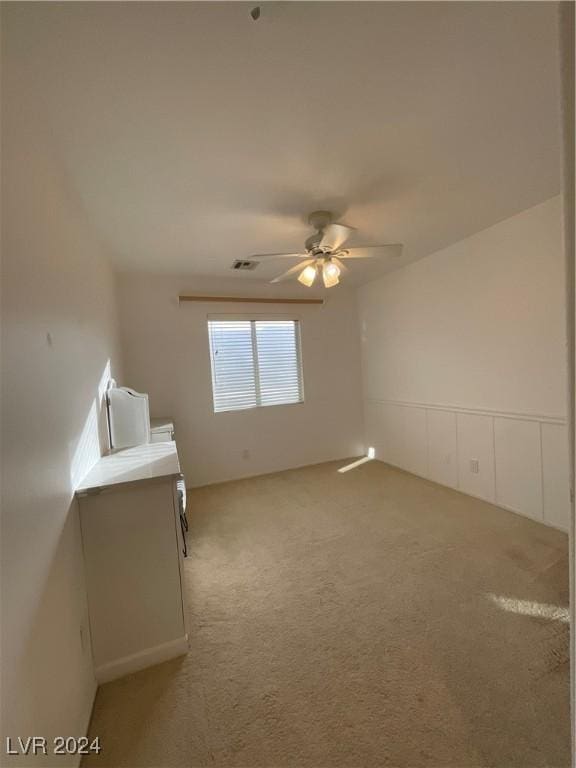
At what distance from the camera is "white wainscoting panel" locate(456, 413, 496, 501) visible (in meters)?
2.85

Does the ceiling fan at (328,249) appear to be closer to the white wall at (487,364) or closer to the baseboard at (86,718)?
the white wall at (487,364)

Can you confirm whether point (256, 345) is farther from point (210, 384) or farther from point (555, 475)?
point (555, 475)

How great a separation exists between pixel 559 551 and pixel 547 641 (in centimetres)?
90

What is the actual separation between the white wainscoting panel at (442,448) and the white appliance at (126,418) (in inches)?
114

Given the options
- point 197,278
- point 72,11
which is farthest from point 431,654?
point 197,278

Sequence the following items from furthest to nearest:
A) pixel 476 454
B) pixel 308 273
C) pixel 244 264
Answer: pixel 244 264 → pixel 476 454 → pixel 308 273

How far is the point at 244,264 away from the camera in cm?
326

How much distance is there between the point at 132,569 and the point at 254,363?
283 centimetres

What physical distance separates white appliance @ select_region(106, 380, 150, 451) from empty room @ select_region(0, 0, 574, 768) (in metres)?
0.02

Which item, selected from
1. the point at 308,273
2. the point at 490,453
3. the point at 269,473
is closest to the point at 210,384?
the point at 269,473

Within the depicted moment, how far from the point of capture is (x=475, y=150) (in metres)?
1.66

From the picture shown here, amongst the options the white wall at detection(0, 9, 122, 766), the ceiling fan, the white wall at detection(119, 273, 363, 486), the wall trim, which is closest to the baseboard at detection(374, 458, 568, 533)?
the wall trim

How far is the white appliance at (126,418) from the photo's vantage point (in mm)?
2275

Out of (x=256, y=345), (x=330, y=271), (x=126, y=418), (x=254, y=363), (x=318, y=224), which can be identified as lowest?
(x=126, y=418)
